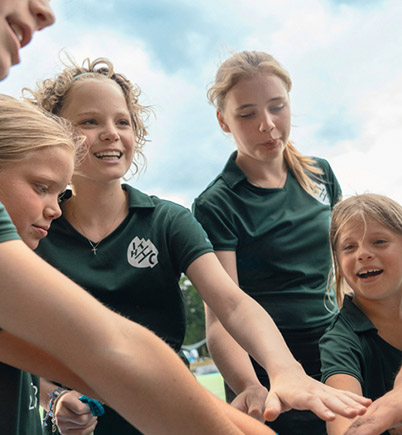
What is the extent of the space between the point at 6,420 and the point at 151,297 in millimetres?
755

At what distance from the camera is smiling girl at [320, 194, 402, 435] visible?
1.92 meters

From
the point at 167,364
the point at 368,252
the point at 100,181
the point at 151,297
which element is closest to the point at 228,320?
the point at 151,297

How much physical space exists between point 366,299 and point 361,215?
1.09 feet

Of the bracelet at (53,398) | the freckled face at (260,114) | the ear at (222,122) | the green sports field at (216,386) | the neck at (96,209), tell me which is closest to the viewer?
the bracelet at (53,398)

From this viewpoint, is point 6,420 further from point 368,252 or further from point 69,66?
point 69,66

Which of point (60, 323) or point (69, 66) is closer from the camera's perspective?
point (60, 323)

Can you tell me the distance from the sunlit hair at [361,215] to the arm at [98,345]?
4.86ft

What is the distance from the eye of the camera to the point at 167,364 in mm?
886

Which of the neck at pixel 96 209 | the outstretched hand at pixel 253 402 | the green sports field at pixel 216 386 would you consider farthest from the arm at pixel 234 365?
the green sports field at pixel 216 386

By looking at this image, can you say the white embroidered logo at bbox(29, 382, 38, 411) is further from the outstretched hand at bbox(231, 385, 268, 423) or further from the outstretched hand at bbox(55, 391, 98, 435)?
the outstretched hand at bbox(231, 385, 268, 423)

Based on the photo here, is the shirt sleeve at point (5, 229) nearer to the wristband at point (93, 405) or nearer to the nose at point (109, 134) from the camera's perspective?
the wristband at point (93, 405)

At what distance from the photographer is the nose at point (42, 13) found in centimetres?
111

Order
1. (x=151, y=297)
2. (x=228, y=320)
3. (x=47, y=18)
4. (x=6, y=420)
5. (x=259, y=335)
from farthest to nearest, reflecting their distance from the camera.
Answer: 1. (x=151, y=297)
2. (x=228, y=320)
3. (x=259, y=335)
4. (x=6, y=420)
5. (x=47, y=18)

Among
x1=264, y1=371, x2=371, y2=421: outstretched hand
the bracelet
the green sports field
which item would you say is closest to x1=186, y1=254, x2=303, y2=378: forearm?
x1=264, y1=371, x2=371, y2=421: outstretched hand
